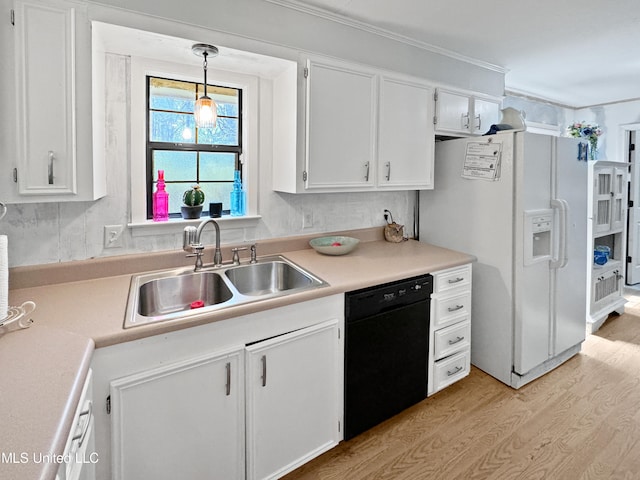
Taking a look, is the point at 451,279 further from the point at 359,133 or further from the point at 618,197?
the point at 618,197

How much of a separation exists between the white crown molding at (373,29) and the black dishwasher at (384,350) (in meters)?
1.60

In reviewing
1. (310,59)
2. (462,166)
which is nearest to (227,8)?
(310,59)

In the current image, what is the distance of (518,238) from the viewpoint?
7.65 ft

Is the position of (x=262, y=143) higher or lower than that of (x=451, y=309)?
higher

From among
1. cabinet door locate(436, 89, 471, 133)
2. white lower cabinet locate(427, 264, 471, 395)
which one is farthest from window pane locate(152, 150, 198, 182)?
cabinet door locate(436, 89, 471, 133)

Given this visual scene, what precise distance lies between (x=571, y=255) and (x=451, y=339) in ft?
3.87

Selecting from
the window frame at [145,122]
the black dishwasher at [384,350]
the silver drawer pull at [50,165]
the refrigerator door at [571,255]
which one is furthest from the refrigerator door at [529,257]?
the silver drawer pull at [50,165]

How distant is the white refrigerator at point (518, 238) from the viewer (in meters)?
2.34

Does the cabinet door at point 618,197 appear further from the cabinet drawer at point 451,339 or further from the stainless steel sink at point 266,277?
the stainless steel sink at point 266,277

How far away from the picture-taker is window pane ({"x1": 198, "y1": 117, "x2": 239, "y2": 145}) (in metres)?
2.18

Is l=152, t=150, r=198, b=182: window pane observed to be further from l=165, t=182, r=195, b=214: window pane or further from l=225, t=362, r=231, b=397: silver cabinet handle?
l=225, t=362, r=231, b=397: silver cabinet handle

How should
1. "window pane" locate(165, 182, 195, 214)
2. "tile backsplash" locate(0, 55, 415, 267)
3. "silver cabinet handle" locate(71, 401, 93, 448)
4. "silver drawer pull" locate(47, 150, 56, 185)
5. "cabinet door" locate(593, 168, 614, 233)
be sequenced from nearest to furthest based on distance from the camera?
"silver cabinet handle" locate(71, 401, 93, 448), "silver drawer pull" locate(47, 150, 56, 185), "tile backsplash" locate(0, 55, 415, 267), "window pane" locate(165, 182, 195, 214), "cabinet door" locate(593, 168, 614, 233)

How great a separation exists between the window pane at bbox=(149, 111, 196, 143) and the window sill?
1.51 ft

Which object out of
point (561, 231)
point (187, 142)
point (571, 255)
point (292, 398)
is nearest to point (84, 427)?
point (292, 398)
